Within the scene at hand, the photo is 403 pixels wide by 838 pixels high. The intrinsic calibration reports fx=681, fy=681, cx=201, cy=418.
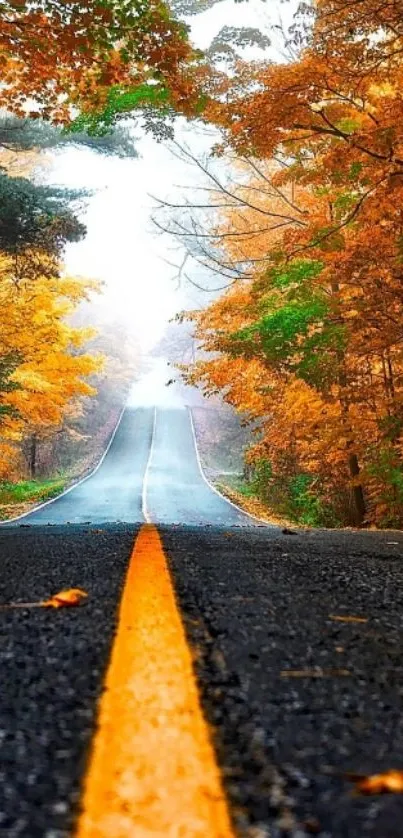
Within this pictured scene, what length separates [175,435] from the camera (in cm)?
4600

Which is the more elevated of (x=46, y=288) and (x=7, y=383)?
(x=46, y=288)

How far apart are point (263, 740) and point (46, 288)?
64.0 ft

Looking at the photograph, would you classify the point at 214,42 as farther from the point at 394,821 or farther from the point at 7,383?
the point at 394,821

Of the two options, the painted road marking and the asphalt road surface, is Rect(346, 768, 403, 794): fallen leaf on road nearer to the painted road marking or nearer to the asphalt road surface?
the asphalt road surface

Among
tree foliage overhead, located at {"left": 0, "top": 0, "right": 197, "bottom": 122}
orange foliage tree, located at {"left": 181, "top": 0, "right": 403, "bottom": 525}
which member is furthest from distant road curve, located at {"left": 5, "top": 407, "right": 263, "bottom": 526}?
tree foliage overhead, located at {"left": 0, "top": 0, "right": 197, "bottom": 122}

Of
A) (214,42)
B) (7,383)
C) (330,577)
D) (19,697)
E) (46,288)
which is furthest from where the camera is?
(46,288)

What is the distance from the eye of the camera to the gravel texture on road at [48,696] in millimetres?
646

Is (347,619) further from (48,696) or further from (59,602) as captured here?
(48,696)

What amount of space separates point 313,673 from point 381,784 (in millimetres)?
427

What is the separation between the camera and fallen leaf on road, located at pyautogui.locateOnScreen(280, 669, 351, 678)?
3.59 ft

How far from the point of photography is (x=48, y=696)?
99 cm

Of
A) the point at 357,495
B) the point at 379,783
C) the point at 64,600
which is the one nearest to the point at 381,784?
the point at 379,783

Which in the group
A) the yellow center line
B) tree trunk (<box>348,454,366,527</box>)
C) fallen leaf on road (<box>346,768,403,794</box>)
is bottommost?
fallen leaf on road (<box>346,768,403,794</box>)

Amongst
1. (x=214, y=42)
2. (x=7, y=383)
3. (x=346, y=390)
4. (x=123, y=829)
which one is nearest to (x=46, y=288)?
(x=7, y=383)
